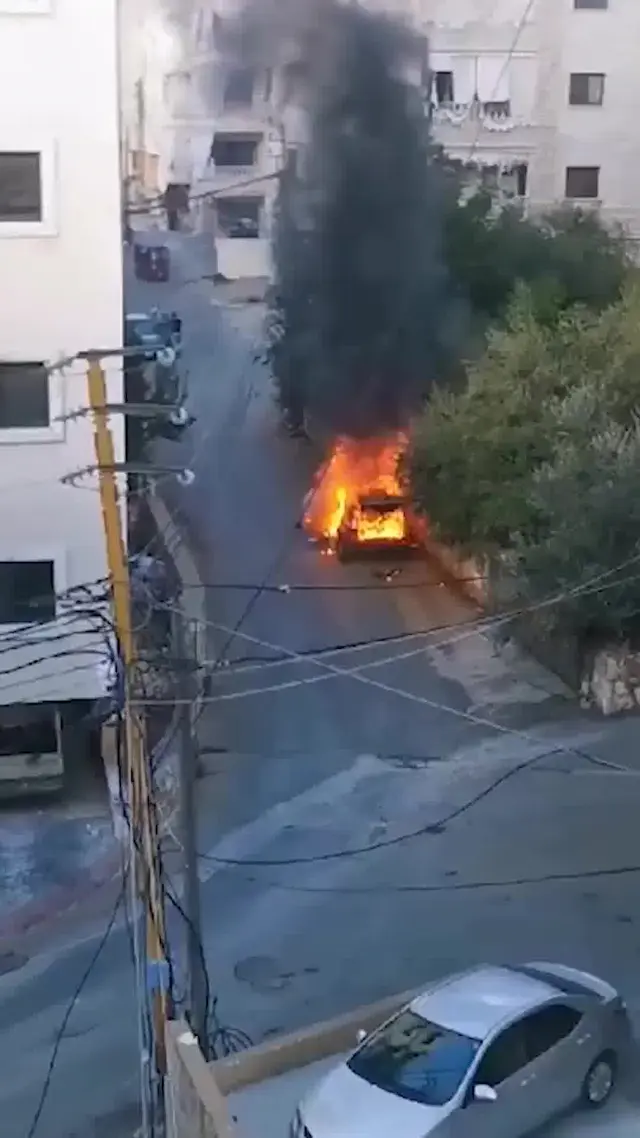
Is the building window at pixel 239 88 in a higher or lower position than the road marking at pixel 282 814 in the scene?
higher

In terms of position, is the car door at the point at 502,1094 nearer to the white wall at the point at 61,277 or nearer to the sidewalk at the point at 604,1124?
the sidewalk at the point at 604,1124

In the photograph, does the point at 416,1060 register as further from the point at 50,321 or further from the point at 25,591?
the point at 50,321

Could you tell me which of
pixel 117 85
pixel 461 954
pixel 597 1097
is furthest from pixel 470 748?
pixel 117 85

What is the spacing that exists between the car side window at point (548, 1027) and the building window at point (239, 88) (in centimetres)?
1462

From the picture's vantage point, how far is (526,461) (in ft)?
43.4

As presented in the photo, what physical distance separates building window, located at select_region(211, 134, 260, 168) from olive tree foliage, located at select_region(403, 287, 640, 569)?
524cm

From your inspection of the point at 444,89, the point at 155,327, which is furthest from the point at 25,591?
the point at 444,89

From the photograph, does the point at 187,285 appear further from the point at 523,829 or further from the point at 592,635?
the point at 523,829

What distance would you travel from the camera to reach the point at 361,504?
16.9m

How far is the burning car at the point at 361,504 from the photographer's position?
16.7 m

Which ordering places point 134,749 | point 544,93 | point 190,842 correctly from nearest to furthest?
1. point 134,749
2. point 190,842
3. point 544,93

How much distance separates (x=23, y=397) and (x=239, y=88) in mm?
9153

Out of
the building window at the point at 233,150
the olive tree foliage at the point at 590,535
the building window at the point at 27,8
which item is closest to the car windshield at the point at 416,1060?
the olive tree foliage at the point at 590,535

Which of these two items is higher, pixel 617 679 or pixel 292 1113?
pixel 617 679
